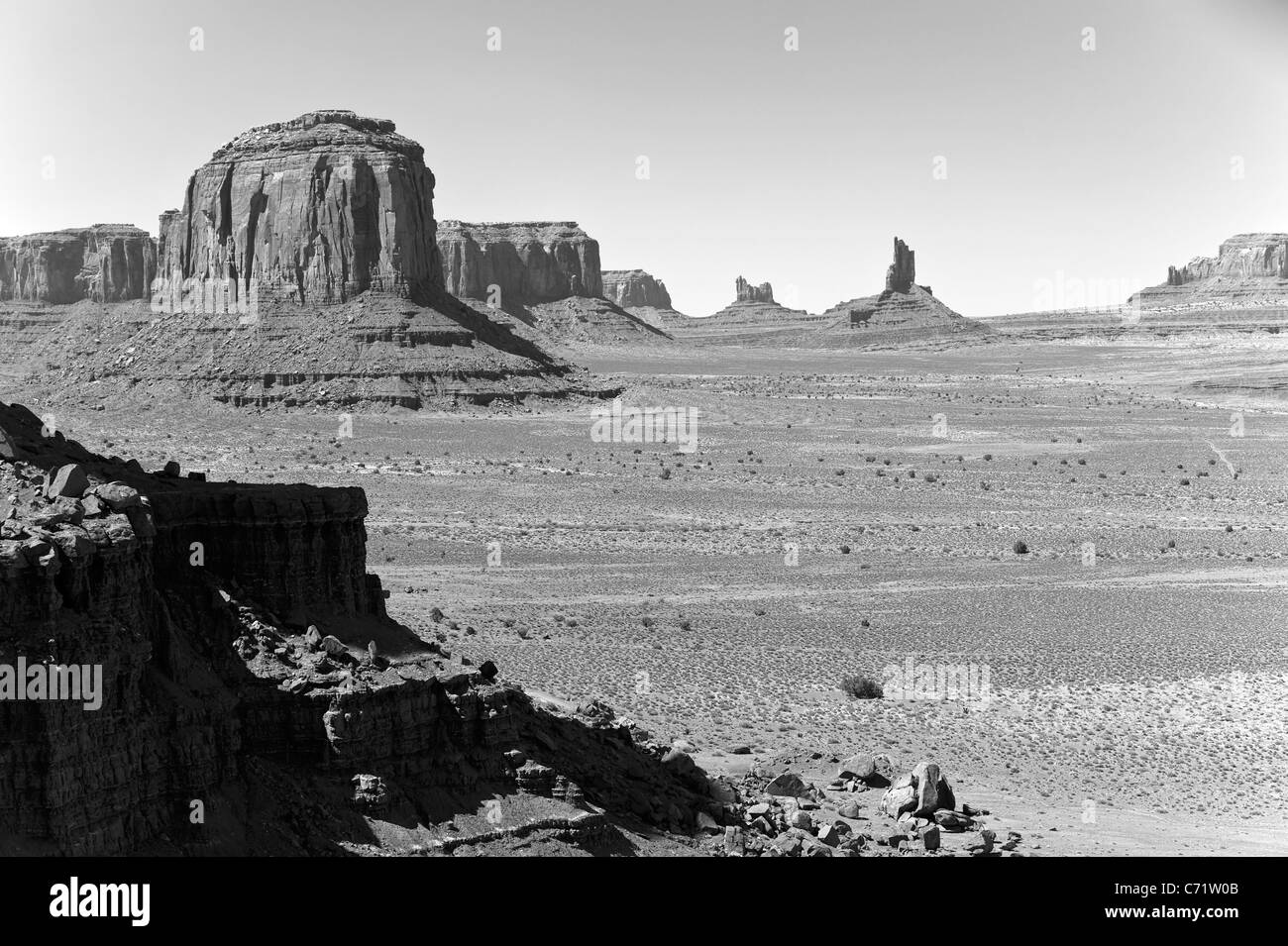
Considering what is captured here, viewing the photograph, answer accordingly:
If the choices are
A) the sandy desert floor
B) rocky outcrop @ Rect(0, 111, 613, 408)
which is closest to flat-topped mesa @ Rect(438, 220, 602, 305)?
rocky outcrop @ Rect(0, 111, 613, 408)

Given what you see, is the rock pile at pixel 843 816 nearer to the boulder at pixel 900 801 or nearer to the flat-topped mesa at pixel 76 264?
the boulder at pixel 900 801

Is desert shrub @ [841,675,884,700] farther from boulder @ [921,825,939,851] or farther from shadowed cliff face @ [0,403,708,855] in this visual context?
shadowed cliff face @ [0,403,708,855]

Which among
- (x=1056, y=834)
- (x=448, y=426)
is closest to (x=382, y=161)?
(x=448, y=426)

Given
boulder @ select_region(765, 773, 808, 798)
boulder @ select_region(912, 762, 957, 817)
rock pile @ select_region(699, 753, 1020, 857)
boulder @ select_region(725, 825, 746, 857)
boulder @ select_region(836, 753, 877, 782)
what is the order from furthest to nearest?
boulder @ select_region(836, 753, 877, 782), boulder @ select_region(765, 773, 808, 798), boulder @ select_region(912, 762, 957, 817), rock pile @ select_region(699, 753, 1020, 857), boulder @ select_region(725, 825, 746, 857)

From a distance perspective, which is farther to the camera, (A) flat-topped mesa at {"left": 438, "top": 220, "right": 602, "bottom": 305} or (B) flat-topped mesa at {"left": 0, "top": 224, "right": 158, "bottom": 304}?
(A) flat-topped mesa at {"left": 438, "top": 220, "right": 602, "bottom": 305}

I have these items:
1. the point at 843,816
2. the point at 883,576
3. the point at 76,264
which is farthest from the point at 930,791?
the point at 76,264

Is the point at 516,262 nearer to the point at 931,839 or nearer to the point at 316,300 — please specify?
the point at 316,300

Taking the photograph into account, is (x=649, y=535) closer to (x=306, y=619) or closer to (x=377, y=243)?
(x=306, y=619)

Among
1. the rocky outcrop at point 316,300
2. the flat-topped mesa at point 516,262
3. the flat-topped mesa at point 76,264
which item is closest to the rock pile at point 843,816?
the rocky outcrop at point 316,300
